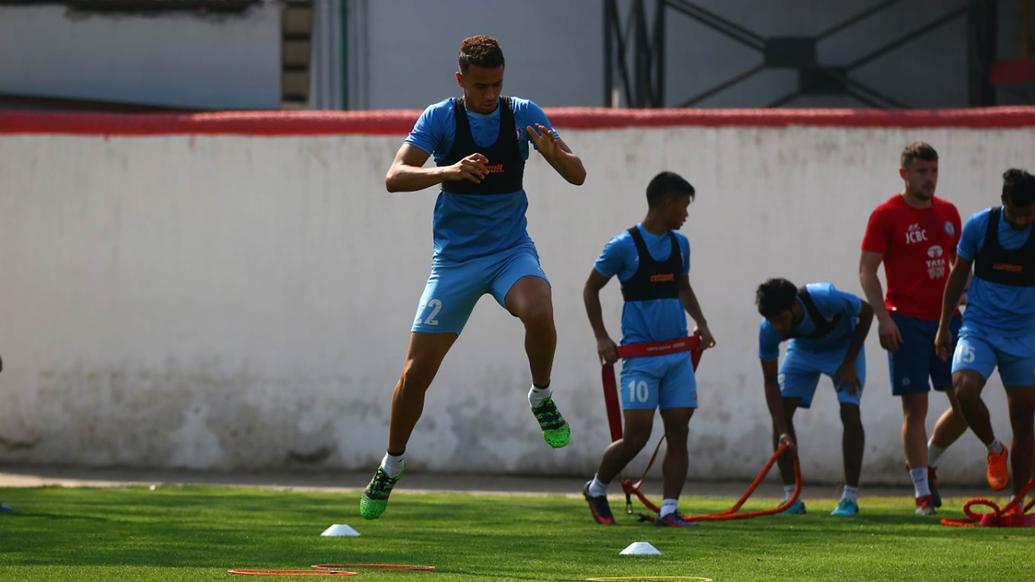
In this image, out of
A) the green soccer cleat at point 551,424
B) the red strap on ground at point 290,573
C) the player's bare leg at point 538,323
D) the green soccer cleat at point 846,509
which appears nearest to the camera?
the red strap on ground at point 290,573

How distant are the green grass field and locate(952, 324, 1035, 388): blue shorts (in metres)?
0.97

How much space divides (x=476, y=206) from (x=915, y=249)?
13.5ft

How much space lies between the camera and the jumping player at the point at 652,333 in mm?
10242

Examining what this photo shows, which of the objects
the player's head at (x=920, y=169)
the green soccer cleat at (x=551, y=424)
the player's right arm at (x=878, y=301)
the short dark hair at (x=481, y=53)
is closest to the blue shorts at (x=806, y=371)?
the player's right arm at (x=878, y=301)

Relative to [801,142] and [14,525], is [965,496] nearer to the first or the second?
[801,142]

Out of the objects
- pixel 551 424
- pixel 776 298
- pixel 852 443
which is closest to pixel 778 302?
pixel 776 298

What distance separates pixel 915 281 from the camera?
11078 mm

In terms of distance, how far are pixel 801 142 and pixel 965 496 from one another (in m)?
3.38

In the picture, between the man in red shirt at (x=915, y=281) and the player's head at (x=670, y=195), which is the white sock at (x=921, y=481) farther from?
the player's head at (x=670, y=195)

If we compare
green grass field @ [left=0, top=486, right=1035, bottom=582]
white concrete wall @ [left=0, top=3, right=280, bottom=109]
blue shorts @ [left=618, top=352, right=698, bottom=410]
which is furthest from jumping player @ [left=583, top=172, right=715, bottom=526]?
white concrete wall @ [left=0, top=3, right=280, bottom=109]

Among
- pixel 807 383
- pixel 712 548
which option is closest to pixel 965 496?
pixel 807 383

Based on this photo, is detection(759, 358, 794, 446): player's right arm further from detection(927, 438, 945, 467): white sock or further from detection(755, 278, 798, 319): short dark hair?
detection(927, 438, 945, 467): white sock

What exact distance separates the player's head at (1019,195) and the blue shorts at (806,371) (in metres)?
1.73

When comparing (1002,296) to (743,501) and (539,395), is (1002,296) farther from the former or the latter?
(539,395)
